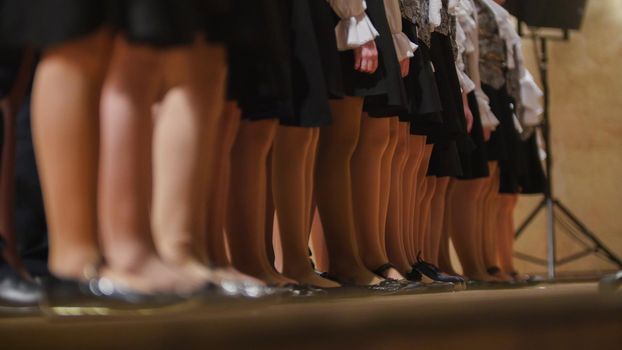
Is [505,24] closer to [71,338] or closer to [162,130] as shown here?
[162,130]

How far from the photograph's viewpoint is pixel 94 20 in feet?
4.46

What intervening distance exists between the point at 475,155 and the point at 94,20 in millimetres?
2660

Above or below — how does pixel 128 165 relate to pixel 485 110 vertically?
above

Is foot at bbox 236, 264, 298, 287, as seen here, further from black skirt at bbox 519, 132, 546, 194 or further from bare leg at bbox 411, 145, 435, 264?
black skirt at bbox 519, 132, 546, 194

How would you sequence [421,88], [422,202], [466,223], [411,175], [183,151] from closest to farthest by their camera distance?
[183,151] < [421,88] < [411,175] < [422,202] < [466,223]

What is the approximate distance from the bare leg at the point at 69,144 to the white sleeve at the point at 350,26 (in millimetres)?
1128

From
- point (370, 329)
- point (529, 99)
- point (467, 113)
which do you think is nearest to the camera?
point (370, 329)

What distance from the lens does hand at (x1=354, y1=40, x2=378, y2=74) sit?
2426mm

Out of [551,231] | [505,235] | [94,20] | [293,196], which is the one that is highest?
[94,20]

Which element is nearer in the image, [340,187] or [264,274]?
[264,274]

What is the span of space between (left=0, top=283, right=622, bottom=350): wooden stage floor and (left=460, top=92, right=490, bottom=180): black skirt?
2.83m

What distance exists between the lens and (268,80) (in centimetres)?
169

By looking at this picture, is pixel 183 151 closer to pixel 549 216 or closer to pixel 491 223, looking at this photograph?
pixel 491 223

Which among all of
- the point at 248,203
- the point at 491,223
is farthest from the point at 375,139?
the point at 491,223
